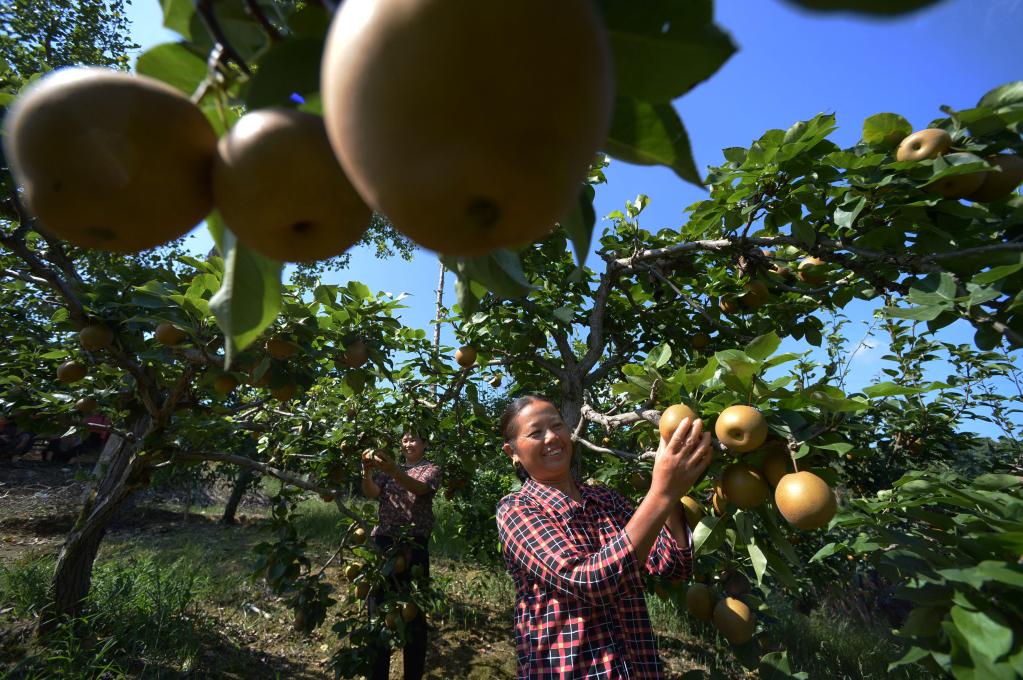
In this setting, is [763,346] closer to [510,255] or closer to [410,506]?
[510,255]

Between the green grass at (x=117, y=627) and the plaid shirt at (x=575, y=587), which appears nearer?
the plaid shirt at (x=575, y=587)

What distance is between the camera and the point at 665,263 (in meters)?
3.20

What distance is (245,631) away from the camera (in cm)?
481

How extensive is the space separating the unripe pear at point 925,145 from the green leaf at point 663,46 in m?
1.72

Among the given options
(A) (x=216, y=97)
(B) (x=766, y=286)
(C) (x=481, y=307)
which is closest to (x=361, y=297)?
(C) (x=481, y=307)

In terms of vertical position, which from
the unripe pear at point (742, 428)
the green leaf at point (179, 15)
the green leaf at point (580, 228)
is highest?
the green leaf at point (179, 15)

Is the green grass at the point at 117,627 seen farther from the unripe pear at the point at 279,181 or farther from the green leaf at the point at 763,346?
the green leaf at the point at 763,346

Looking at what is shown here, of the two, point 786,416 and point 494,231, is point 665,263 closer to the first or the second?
point 786,416

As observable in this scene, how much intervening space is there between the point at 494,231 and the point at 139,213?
45cm

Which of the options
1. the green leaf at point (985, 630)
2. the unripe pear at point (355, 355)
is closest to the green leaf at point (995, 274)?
the green leaf at point (985, 630)

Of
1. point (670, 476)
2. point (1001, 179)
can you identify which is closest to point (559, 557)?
point (670, 476)

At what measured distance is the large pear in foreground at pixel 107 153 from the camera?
21.2 inches

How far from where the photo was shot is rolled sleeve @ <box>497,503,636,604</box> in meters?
1.50

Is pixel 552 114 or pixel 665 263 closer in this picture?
pixel 552 114
